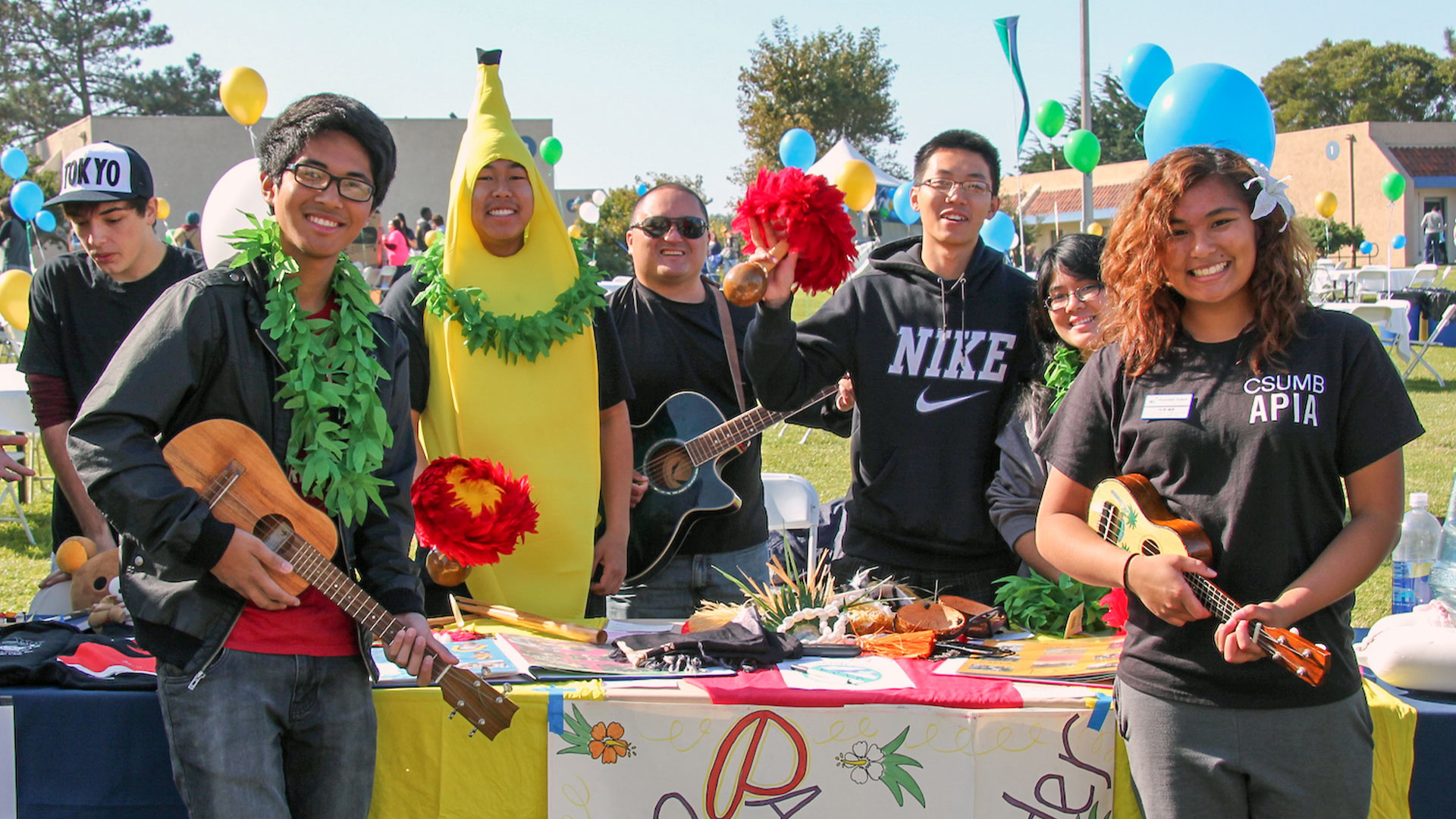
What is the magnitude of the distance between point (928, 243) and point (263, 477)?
1.97 meters

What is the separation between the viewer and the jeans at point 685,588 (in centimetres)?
349

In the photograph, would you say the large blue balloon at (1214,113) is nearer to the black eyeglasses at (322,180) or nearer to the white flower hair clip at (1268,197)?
the white flower hair clip at (1268,197)

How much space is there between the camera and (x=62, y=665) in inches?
97.0

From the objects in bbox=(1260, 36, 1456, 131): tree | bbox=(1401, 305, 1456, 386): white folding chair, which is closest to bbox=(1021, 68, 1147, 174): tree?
bbox=(1260, 36, 1456, 131): tree

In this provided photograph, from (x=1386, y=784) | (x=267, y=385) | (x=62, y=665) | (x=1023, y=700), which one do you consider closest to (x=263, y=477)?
(x=267, y=385)

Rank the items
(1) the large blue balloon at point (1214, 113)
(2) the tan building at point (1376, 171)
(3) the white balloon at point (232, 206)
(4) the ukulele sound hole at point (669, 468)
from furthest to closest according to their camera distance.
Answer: (2) the tan building at point (1376, 171)
(3) the white balloon at point (232, 206)
(1) the large blue balloon at point (1214, 113)
(4) the ukulele sound hole at point (669, 468)

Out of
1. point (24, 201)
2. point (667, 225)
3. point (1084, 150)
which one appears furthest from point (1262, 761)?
point (24, 201)

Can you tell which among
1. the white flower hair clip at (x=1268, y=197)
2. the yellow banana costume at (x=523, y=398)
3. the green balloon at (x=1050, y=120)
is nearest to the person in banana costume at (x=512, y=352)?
the yellow banana costume at (x=523, y=398)

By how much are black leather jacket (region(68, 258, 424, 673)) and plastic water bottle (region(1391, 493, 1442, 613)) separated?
2.71 m

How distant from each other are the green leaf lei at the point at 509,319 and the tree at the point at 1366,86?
5102 centimetres

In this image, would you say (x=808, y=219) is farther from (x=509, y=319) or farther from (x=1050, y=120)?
(x=1050, y=120)

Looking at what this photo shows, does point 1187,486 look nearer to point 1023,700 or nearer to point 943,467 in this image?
point 1023,700

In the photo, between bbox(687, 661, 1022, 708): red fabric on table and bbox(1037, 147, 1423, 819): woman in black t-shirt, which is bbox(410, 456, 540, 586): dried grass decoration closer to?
bbox(687, 661, 1022, 708): red fabric on table

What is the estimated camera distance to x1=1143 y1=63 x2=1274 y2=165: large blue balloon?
4121 millimetres
